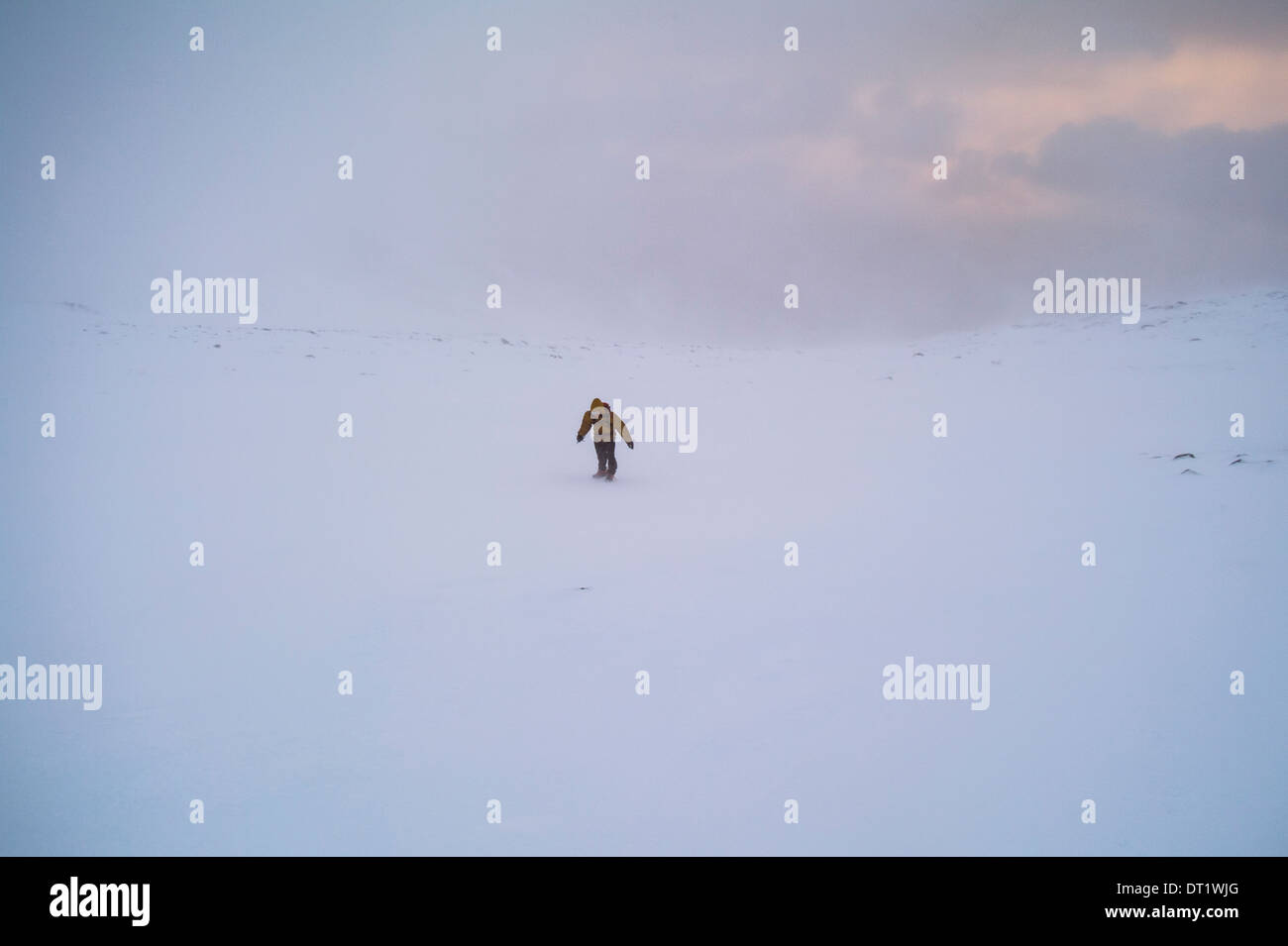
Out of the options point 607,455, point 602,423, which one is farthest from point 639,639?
point 607,455

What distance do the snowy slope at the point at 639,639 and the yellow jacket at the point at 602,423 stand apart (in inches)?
41.2

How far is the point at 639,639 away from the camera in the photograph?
7.50 meters

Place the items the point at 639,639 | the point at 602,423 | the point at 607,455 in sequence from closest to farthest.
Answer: the point at 639,639
the point at 602,423
the point at 607,455

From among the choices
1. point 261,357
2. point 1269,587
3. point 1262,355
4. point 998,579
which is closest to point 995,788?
point 998,579

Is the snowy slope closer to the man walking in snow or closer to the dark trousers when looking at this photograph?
the dark trousers

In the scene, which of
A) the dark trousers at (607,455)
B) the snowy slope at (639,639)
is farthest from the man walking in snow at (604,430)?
the snowy slope at (639,639)

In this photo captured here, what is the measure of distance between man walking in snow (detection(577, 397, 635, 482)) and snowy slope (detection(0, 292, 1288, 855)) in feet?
2.07

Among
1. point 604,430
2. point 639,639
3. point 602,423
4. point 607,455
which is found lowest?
point 639,639

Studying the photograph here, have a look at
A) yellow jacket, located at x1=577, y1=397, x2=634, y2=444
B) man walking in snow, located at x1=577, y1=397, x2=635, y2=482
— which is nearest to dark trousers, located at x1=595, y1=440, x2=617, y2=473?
man walking in snow, located at x1=577, y1=397, x2=635, y2=482

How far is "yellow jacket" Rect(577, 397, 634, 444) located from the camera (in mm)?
13438

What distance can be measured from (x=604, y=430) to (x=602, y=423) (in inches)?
5.9

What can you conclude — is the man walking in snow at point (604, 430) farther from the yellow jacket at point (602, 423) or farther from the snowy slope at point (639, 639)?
the snowy slope at point (639, 639)

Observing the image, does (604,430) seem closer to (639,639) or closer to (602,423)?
(602,423)

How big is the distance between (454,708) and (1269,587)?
31.5 ft
